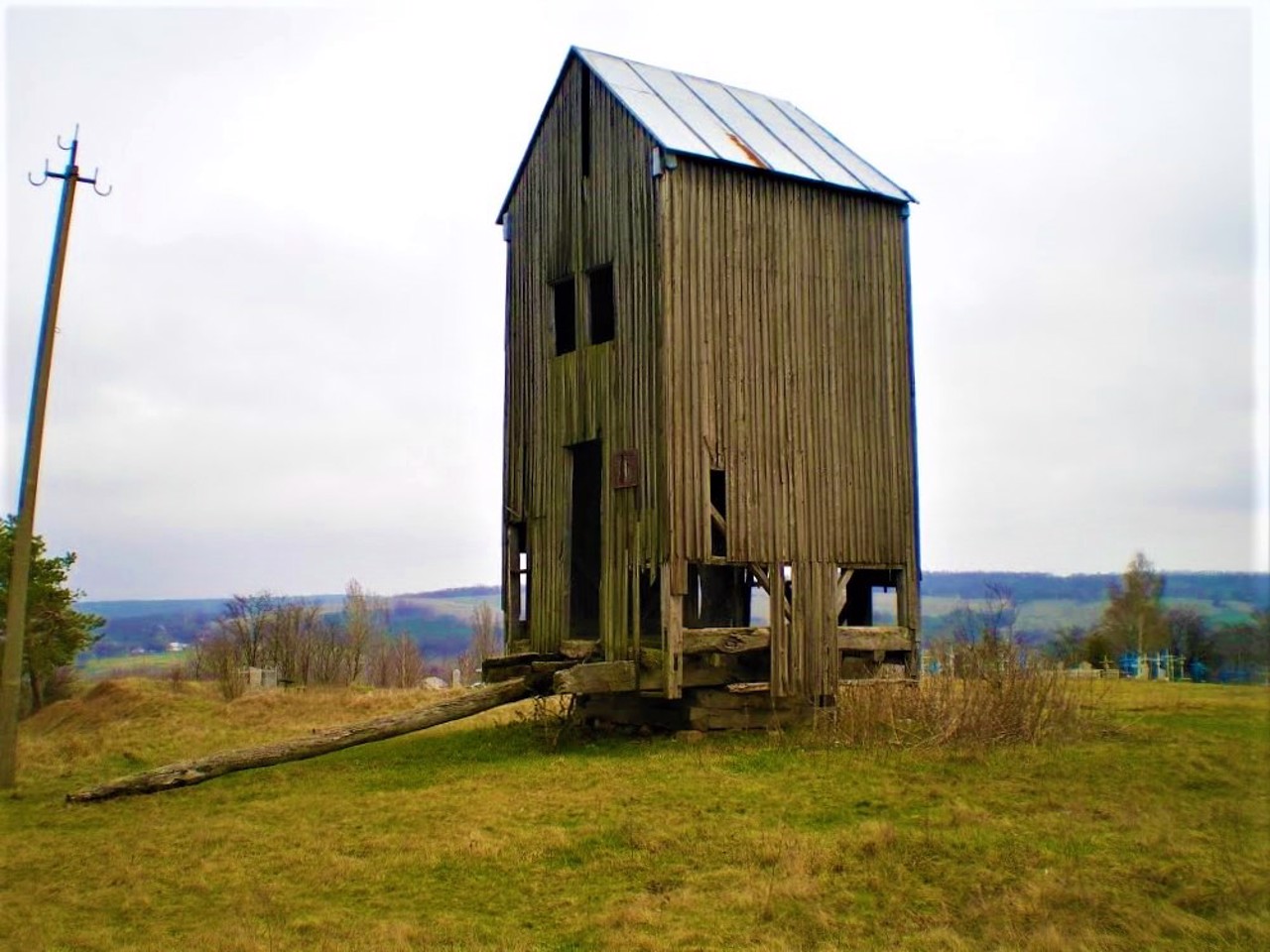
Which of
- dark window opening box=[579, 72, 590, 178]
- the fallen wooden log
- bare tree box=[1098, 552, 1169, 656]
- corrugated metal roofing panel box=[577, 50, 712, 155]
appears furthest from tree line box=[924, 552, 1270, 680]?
dark window opening box=[579, 72, 590, 178]

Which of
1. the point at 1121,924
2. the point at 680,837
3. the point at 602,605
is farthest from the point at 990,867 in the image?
the point at 602,605

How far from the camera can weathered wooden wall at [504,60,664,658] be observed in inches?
687

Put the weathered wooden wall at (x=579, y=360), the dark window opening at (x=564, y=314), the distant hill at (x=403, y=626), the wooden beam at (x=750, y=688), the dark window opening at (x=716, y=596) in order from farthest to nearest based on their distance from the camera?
the distant hill at (x=403, y=626) < the dark window opening at (x=716, y=596) < the dark window opening at (x=564, y=314) < the weathered wooden wall at (x=579, y=360) < the wooden beam at (x=750, y=688)

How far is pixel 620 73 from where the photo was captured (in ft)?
65.9

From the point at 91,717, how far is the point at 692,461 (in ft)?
60.5

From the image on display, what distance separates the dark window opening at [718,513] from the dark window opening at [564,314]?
13.5ft

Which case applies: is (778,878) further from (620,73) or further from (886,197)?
(620,73)

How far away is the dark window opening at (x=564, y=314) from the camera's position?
20109 millimetres

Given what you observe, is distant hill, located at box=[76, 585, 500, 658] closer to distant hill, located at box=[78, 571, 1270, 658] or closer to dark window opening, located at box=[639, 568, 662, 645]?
distant hill, located at box=[78, 571, 1270, 658]

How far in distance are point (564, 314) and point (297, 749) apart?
916 cm

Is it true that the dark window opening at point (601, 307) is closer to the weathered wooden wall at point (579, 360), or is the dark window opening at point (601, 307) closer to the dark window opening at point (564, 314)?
the dark window opening at point (564, 314)

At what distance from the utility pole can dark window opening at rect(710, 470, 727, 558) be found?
10378 mm

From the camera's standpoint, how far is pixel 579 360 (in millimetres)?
18906

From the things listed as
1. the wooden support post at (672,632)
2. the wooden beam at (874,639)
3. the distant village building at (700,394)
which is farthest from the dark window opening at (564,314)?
the wooden beam at (874,639)
